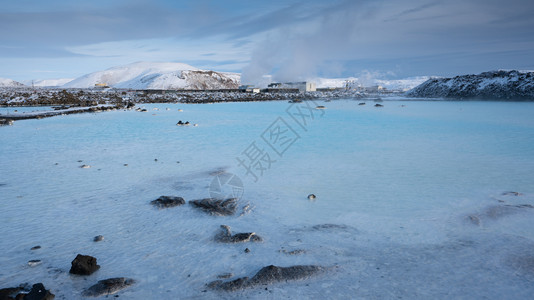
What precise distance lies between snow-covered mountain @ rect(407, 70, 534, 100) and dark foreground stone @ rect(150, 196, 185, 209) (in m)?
60.7

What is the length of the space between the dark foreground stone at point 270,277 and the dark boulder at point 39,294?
1828 millimetres

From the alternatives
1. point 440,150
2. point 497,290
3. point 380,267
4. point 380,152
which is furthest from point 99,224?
point 440,150

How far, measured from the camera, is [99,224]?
588cm

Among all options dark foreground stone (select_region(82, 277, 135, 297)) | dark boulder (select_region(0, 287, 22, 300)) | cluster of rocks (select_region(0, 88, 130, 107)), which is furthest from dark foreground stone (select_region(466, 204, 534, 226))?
cluster of rocks (select_region(0, 88, 130, 107))

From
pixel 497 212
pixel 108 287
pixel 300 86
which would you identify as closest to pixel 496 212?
pixel 497 212

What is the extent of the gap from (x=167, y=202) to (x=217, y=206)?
3.67 ft

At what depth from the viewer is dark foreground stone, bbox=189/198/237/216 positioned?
6.41m

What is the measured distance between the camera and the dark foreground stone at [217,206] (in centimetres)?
641

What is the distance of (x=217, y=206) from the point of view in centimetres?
662

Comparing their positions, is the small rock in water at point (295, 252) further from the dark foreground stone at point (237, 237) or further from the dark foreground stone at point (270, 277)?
the dark foreground stone at point (237, 237)

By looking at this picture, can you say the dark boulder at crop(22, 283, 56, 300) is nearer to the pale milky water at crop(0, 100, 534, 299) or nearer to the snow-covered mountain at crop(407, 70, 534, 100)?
the pale milky water at crop(0, 100, 534, 299)

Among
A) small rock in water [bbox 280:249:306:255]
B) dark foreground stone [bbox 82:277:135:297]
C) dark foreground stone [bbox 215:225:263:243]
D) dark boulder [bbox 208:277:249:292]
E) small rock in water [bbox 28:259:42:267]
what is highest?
small rock in water [bbox 28:259:42:267]

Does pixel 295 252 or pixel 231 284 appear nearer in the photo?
pixel 231 284

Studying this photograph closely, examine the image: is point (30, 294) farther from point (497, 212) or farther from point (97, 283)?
point (497, 212)
